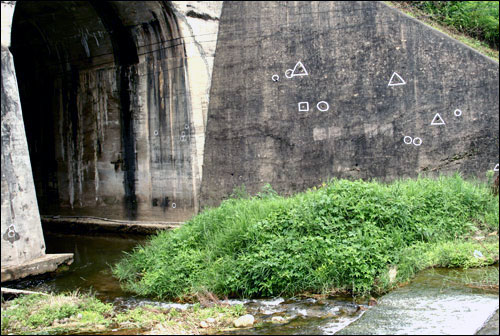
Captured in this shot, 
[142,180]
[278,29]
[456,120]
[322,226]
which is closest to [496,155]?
[456,120]

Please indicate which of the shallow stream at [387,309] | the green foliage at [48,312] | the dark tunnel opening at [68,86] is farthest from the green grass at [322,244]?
the dark tunnel opening at [68,86]

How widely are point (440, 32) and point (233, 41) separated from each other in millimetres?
3881

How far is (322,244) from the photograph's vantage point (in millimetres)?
5180

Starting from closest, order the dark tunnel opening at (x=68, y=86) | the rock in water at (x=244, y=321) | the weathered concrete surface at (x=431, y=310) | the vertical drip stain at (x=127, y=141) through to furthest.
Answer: the weathered concrete surface at (x=431, y=310) → the rock in water at (x=244, y=321) → the dark tunnel opening at (x=68, y=86) → the vertical drip stain at (x=127, y=141)

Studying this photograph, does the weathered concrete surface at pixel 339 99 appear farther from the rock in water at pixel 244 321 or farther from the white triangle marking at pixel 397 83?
the rock in water at pixel 244 321

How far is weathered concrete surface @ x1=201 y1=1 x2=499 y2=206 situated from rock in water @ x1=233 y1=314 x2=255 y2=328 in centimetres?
468

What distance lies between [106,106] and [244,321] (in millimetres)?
7462

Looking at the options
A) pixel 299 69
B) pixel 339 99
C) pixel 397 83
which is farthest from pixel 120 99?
pixel 397 83

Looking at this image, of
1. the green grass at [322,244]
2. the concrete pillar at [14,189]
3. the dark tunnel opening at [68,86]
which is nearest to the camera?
the green grass at [322,244]

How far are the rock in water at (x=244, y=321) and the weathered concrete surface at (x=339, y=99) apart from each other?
468cm

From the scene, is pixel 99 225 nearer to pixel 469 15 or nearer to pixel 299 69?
pixel 299 69

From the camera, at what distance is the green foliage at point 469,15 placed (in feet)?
29.1

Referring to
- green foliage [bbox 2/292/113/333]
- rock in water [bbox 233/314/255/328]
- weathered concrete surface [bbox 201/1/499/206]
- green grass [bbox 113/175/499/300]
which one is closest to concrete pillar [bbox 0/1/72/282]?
green foliage [bbox 2/292/113/333]

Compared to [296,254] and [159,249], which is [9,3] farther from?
[296,254]
